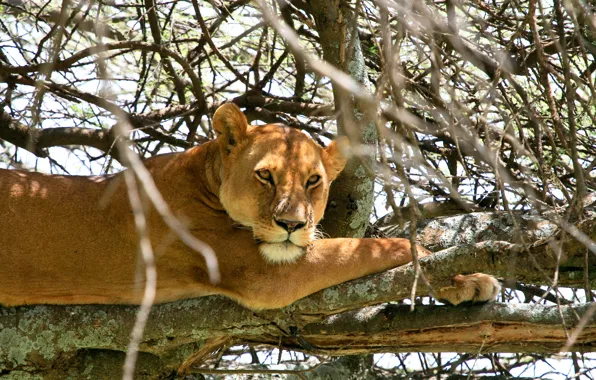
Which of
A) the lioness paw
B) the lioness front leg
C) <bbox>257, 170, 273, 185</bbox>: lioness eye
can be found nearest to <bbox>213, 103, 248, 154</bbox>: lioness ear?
<bbox>257, 170, 273, 185</bbox>: lioness eye

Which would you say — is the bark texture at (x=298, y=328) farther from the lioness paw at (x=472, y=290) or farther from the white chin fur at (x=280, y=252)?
the white chin fur at (x=280, y=252)

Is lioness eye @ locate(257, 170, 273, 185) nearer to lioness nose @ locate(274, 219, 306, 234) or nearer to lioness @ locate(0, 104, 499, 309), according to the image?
lioness @ locate(0, 104, 499, 309)

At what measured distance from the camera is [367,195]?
559 cm

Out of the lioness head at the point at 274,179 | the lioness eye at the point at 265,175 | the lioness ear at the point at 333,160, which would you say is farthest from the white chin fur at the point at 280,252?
the lioness ear at the point at 333,160

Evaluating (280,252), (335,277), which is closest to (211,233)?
(280,252)

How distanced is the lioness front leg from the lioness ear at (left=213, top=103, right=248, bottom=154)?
3.33 feet

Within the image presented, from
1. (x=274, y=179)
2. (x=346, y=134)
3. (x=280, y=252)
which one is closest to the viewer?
(x=280, y=252)

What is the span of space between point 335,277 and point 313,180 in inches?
29.5

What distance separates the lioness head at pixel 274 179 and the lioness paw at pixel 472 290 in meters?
0.95

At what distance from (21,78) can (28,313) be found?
2.29 metres

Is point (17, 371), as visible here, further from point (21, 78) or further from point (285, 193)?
point (21, 78)

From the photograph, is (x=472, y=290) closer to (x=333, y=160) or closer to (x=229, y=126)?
(x=333, y=160)

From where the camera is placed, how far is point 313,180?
5168mm

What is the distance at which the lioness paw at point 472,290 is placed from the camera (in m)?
4.68
